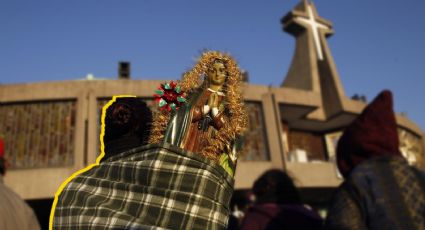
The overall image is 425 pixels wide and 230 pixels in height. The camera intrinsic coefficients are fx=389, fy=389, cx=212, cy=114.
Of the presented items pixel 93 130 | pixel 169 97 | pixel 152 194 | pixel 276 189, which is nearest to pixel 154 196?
pixel 152 194

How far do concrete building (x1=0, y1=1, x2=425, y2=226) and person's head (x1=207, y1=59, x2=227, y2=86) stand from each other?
13.7 m

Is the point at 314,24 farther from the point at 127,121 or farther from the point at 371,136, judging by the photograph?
the point at 127,121

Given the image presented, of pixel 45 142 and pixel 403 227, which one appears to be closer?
pixel 403 227

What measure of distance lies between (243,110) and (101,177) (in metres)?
0.95

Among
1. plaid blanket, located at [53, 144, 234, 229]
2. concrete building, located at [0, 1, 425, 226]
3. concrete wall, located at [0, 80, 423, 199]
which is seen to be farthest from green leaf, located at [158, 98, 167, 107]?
concrete building, located at [0, 1, 425, 226]

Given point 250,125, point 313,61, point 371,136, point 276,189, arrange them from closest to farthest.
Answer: point 371,136
point 276,189
point 250,125
point 313,61

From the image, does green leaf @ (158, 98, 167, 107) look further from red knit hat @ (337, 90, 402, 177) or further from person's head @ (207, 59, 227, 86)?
red knit hat @ (337, 90, 402, 177)

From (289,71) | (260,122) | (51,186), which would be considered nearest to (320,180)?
(260,122)

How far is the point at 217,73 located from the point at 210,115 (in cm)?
29

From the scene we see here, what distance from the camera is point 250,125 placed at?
58.1 feet

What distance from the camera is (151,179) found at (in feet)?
6.52

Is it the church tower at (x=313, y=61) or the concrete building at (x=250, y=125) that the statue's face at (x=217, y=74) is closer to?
the concrete building at (x=250, y=125)

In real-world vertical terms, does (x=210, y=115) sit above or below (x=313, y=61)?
below

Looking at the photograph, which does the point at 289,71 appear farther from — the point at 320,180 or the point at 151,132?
the point at 151,132
